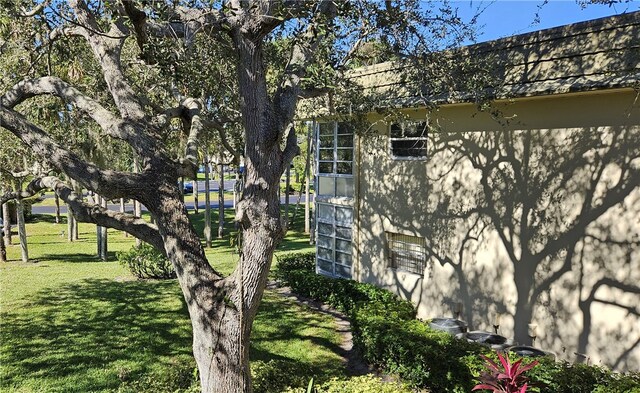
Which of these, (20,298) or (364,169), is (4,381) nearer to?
(20,298)

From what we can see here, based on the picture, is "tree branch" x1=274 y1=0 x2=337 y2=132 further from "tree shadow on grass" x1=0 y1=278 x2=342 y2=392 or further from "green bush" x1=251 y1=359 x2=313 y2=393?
"tree shadow on grass" x1=0 y1=278 x2=342 y2=392

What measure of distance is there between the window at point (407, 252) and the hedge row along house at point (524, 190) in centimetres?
4

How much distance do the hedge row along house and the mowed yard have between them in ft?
10.9

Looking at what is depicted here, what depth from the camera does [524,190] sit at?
1000cm

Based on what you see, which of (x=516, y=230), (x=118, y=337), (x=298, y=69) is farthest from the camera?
(x=118, y=337)

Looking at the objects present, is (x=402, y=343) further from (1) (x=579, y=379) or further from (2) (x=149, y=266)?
(2) (x=149, y=266)

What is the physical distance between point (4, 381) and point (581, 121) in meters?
11.6

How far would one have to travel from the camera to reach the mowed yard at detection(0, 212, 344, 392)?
27.3 feet

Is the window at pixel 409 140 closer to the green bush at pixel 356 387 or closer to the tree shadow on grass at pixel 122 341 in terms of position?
the tree shadow on grass at pixel 122 341

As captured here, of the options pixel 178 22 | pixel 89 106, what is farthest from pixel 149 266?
pixel 178 22

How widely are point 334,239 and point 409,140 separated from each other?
444 cm

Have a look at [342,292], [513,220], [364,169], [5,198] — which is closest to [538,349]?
[513,220]

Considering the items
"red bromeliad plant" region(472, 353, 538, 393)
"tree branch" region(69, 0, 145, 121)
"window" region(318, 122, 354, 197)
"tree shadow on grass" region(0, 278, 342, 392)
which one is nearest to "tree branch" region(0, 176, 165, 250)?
"tree branch" region(69, 0, 145, 121)

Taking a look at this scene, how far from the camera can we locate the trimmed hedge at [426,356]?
6.63 meters
